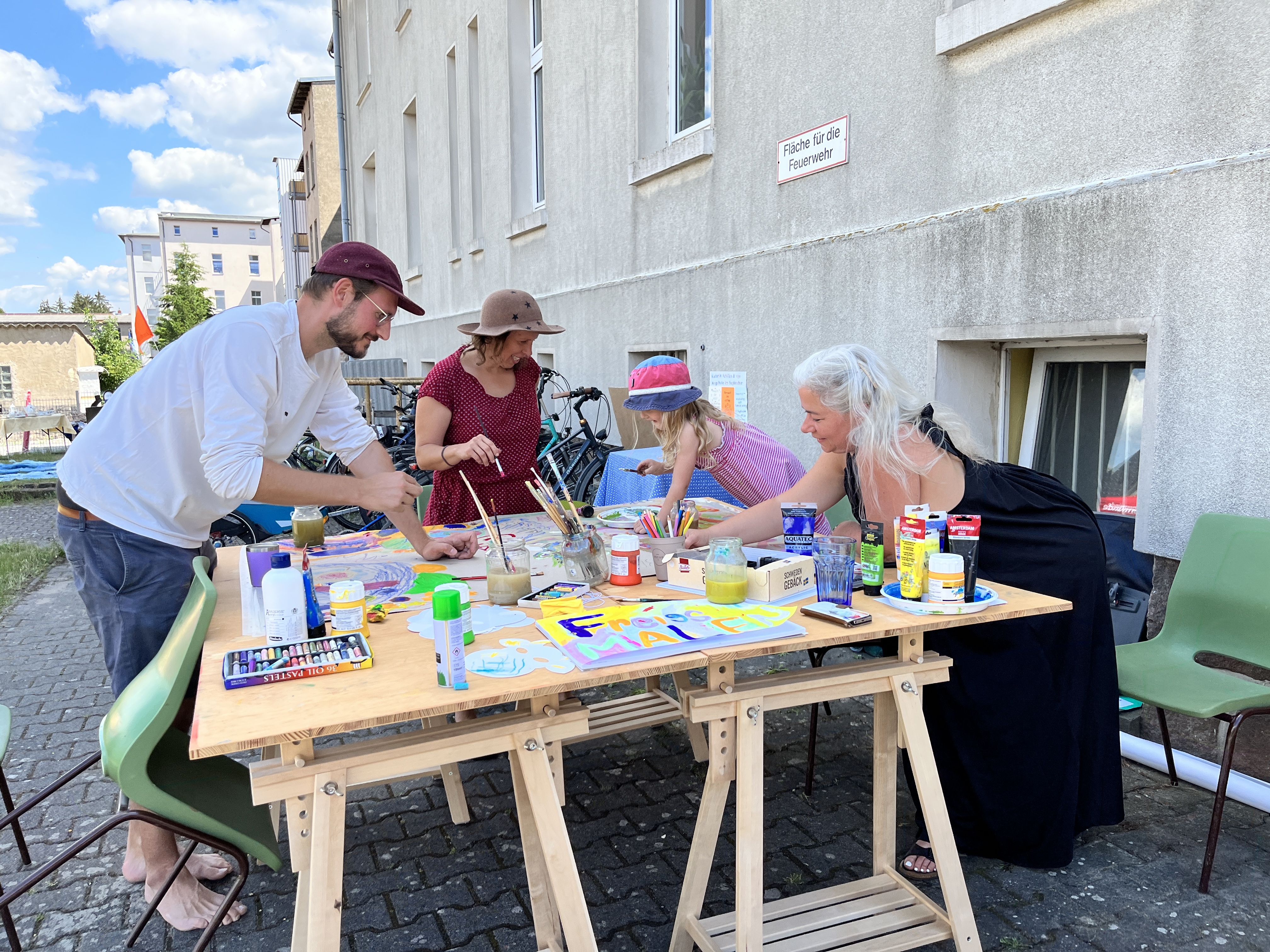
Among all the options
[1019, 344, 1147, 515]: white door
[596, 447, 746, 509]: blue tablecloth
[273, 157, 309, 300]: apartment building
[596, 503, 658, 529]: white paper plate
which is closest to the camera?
[596, 503, 658, 529]: white paper plate

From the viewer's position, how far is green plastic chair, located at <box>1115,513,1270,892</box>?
2.62 m

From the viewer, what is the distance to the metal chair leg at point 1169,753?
3.10m

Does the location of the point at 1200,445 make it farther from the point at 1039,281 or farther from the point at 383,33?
the point at 383,33

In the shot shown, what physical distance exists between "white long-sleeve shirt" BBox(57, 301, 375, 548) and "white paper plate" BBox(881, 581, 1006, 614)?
5.61 feet

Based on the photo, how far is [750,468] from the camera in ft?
13.1

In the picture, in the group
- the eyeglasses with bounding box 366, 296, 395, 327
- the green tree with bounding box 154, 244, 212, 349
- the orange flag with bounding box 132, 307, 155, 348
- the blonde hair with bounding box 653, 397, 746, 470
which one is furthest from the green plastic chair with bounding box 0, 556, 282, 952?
the green tree with bounding box 154, 244, 212, 349

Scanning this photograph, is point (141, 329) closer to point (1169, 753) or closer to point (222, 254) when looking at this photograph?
point (1169, 753)

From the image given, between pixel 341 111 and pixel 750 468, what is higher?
pixel 341 111

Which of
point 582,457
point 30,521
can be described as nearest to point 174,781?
point 582,457

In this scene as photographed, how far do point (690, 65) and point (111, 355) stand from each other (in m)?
37.8

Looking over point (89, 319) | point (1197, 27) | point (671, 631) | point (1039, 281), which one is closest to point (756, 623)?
point (671, 631)

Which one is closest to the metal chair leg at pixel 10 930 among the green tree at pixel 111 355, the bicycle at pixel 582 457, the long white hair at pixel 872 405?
the long white hair at pixel 872 405

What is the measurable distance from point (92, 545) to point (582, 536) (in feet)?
4.46

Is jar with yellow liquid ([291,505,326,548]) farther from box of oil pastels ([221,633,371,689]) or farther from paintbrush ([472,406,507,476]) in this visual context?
box of oil pastels ([221,633,371,689])
